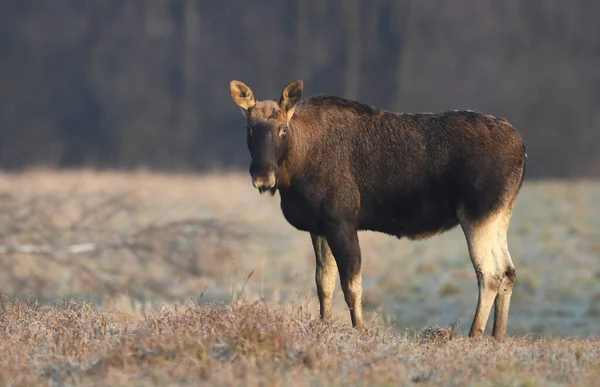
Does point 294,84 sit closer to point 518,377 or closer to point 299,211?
point 299,211

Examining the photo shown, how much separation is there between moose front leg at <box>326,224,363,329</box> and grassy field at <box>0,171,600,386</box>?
0.98 feet

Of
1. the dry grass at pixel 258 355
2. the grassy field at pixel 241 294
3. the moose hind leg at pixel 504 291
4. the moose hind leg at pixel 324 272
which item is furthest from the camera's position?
the moose hind leg at pixel 324 272

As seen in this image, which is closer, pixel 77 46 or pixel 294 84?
pixel 294 84

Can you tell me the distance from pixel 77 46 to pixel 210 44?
21.1 feet

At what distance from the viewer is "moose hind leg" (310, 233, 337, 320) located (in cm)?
1057

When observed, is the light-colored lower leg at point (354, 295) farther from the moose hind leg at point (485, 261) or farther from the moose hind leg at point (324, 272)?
the moose hind leg at point (485, 261)

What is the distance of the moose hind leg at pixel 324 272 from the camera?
34.7 ft

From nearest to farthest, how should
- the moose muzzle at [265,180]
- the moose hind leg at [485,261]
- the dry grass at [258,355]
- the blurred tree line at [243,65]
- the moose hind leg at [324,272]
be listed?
1. the dry grass at [258,355]
2. the moose muzzle at [265,180]
3. the moose hind leg at [485,261]
4. the moose hind leg at [324,272]
5. the blurred tree line at [243,65]

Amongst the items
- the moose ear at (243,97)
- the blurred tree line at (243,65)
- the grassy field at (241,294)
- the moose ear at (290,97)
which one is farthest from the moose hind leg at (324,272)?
the blurred tree line at (243,65)

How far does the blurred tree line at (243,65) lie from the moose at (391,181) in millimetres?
34287

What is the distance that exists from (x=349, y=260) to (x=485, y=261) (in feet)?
4.18

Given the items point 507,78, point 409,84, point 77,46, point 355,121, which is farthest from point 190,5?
point 355,121

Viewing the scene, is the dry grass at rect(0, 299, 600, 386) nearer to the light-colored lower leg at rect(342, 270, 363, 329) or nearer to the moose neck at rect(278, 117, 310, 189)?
the light-colored lower leg at rect(342, 270, 363, 329)

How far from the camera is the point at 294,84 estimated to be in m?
10.2
